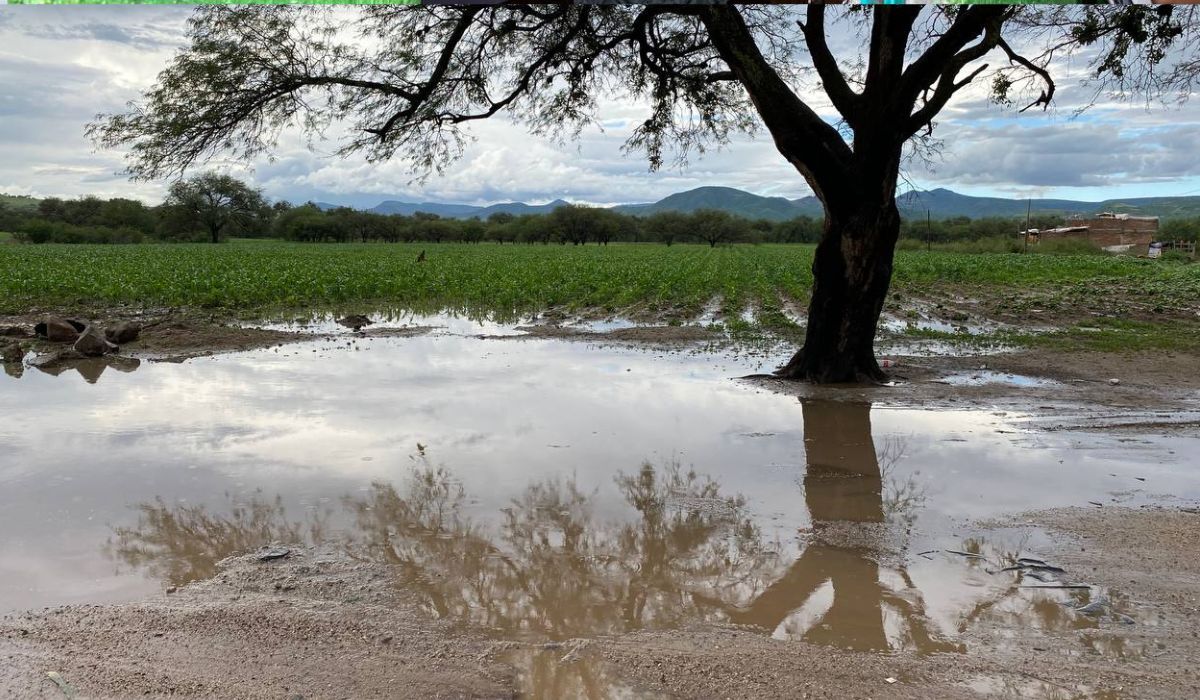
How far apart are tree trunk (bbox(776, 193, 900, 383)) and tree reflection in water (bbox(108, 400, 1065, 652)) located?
145 inches

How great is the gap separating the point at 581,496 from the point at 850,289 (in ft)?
17.4

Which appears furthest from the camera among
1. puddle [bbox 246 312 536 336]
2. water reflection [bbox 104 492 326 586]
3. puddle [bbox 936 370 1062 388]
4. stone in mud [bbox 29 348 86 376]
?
puddle [bbox 246 312 536 336]

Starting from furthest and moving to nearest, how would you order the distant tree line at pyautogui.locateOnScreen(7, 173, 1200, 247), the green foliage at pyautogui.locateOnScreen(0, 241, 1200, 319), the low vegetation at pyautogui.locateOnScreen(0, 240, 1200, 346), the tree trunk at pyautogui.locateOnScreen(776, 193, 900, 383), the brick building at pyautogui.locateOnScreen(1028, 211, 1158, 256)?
the distant tree line at pyautogui.locateOnScreen(7, 173, 1200, 247)
the brick building at pyautogui.locateOnScreen(1028, 211, 1158, 256)
the green foliage at pyautogui.locateOnScreen(0, 241, 1200, 319)
the low vegetation at pyautogui.locateOnScreen(0, 240, 1200, 346)
the tree trunk at pyautogui.locateOnScreen(776, 193, 900, 383)

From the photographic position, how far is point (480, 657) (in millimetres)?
3213

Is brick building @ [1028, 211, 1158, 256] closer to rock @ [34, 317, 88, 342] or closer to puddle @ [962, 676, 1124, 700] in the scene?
rock @ [34, 317, 88, 342]

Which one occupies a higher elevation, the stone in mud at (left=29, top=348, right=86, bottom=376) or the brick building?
the brick building

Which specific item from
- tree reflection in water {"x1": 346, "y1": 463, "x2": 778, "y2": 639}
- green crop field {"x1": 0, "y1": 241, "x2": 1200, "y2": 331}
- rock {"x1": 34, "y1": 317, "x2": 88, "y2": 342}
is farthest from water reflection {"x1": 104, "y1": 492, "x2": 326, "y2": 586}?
green crop field {"x1": 0, "y1": 241, "x2": 1200, "y2": 331}

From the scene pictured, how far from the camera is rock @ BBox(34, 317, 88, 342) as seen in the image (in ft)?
38.2

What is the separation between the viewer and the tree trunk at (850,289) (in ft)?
29.7

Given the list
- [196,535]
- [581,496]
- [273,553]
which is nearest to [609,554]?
[581,496]

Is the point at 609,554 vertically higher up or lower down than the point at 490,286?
lower down

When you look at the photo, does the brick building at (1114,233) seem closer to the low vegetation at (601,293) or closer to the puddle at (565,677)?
the low vegetation at (601,293)

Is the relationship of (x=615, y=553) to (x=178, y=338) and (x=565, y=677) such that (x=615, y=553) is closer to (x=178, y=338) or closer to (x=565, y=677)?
(x=565, y=677)

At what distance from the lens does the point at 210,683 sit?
2.95 meters
